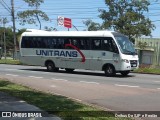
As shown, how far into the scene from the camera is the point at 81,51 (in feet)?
87.0

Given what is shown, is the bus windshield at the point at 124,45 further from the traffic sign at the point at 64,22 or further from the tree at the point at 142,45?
the traffic sign at the point at 64,22

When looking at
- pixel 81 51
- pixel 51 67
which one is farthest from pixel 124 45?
pixel 51 67

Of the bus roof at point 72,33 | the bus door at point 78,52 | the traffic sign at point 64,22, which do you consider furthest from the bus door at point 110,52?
the traffic sign at point 64,22

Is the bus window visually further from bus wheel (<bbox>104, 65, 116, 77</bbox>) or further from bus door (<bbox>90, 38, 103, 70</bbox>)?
bus wheel (<bbox>104, 65, 116, 77</bbox>)

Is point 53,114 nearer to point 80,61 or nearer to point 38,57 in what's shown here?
point 80,61

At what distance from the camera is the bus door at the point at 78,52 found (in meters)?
26.4

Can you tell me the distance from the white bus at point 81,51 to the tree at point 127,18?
11955 mm

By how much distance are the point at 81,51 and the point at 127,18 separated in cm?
1364

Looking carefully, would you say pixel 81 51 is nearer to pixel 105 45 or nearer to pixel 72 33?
pixel 72 33

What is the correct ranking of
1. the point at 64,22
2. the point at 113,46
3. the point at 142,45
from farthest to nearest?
1. the point at 64,22
2. the point at 142,45
3. the point at 113,46

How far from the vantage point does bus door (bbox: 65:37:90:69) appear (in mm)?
26375

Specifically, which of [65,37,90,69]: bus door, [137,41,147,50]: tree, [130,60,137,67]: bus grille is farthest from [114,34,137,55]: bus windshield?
[137,41,147,50]: tree

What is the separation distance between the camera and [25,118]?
8.29 m

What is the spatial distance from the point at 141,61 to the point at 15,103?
30.5 m
